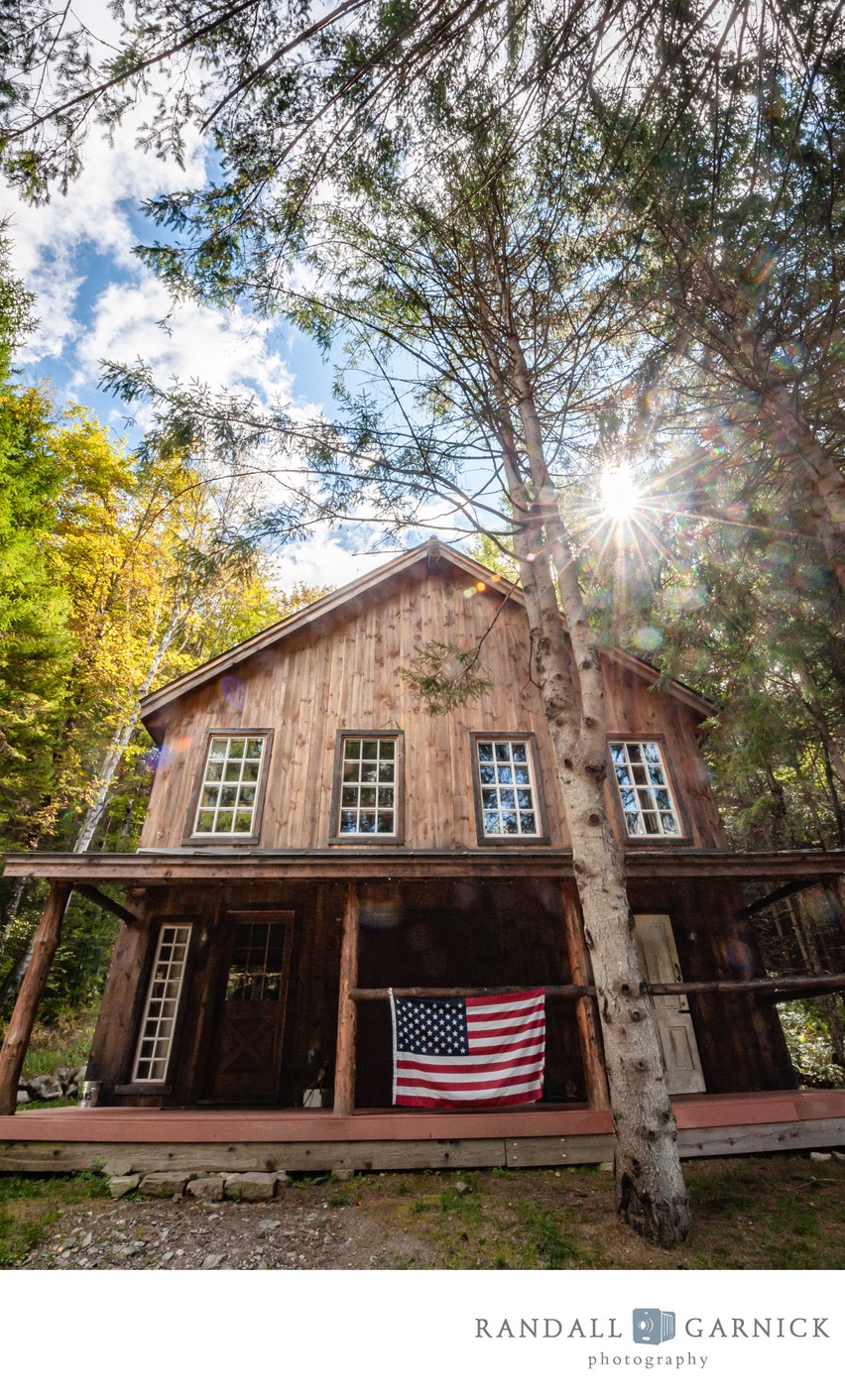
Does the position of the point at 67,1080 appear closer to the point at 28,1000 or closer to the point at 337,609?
the point at 28,1000

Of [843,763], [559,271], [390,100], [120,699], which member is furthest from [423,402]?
[843,763]

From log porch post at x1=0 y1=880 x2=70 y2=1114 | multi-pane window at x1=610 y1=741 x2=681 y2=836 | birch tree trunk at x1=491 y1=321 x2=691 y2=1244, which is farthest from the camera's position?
multi-pane window at x1=610 y1=741 x2=681 y2=836

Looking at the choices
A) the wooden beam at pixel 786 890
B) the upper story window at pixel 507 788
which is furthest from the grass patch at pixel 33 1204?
the wooden beam at pixel 786 890

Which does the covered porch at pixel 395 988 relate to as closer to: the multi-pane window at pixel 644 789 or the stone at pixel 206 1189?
the stone at pixel 206 1189

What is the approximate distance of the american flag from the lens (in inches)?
251

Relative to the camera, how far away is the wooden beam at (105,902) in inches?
293

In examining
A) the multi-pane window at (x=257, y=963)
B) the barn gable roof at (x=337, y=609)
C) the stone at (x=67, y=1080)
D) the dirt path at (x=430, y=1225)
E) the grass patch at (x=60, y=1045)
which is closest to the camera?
the dirt path at (x=430, y=1225)

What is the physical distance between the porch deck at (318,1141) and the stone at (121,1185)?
0.21 metres

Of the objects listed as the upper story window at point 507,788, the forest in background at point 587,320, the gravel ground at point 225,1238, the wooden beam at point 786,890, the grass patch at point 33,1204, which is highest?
the forest in background at point 587,320

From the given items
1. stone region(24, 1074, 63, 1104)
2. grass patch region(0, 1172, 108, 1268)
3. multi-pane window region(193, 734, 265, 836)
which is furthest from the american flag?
stone region(24, 1074, 63, 1104)
